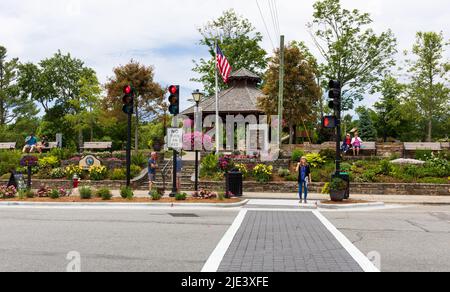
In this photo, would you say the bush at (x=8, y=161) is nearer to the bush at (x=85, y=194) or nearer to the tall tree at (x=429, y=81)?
the bush at (x=85, y=194)

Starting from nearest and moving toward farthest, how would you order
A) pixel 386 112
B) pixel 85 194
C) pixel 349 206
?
pixel 349 206
pixel 85 194
pixel 386 112

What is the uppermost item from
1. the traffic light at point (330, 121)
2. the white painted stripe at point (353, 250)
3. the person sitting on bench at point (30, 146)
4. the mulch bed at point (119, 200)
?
the traffic light at point (330, 121)

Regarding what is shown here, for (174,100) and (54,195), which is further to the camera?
(174,100)

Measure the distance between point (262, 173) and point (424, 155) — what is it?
382 inches

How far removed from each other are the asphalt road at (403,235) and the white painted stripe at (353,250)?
143mm

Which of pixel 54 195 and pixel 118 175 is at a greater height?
pixel 118 175

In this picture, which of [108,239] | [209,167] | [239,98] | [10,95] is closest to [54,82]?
[10,95]

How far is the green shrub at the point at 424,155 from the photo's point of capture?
2606 cm

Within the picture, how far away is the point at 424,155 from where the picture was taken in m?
26.2

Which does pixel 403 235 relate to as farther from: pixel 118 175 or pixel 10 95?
pixel 10 95

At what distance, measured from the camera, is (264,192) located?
75.3 feet

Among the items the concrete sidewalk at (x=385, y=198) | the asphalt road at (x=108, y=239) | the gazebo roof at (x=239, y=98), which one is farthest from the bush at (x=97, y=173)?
the gazebo roof at (x=239, y=98)

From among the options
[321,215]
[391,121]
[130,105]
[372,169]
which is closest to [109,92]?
[130,105]
